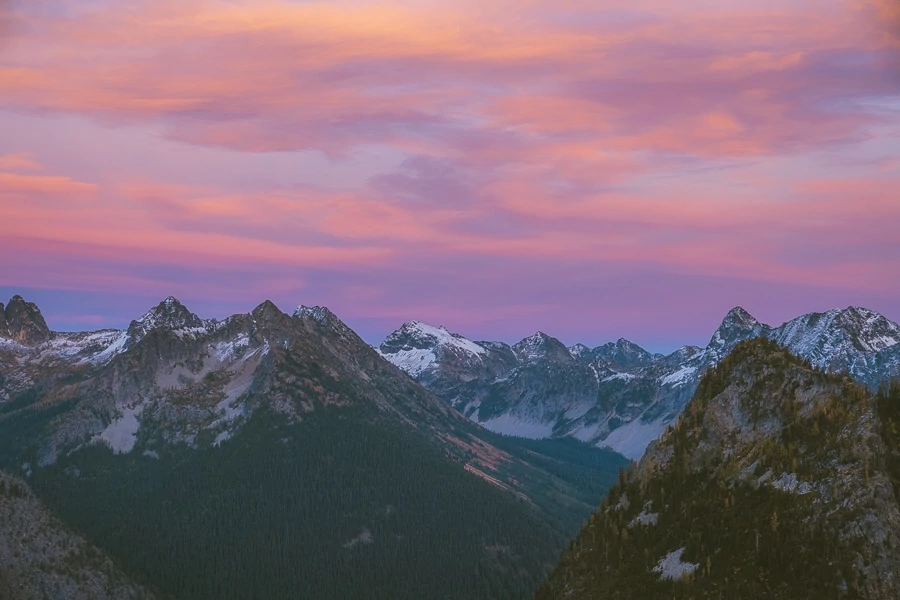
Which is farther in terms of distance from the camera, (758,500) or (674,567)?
(674,567)

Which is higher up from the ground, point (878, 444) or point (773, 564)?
point (878, 444)

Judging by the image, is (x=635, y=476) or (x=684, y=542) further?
(x=635, y=476)

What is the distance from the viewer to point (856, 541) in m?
117

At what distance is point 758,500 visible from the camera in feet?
432

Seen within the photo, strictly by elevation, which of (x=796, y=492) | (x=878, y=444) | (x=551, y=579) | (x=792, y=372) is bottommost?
(x=551, y=579)

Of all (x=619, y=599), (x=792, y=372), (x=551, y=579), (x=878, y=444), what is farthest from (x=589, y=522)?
(x=878, y=444)

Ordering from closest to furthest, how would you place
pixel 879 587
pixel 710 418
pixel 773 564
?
pixel 879 587 → pixel 773 564 → pixel 710 418

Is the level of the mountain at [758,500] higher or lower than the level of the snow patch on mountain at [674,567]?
higher

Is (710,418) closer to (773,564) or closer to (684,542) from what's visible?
(684,542)

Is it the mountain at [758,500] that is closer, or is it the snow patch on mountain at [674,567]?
the mountain at [758,500]

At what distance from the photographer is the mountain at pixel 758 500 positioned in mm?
118625

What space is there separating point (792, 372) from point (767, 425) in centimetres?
932

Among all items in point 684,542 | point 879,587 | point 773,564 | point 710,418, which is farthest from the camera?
point 710,418

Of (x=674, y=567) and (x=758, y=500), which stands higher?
(x=758, y=500)
